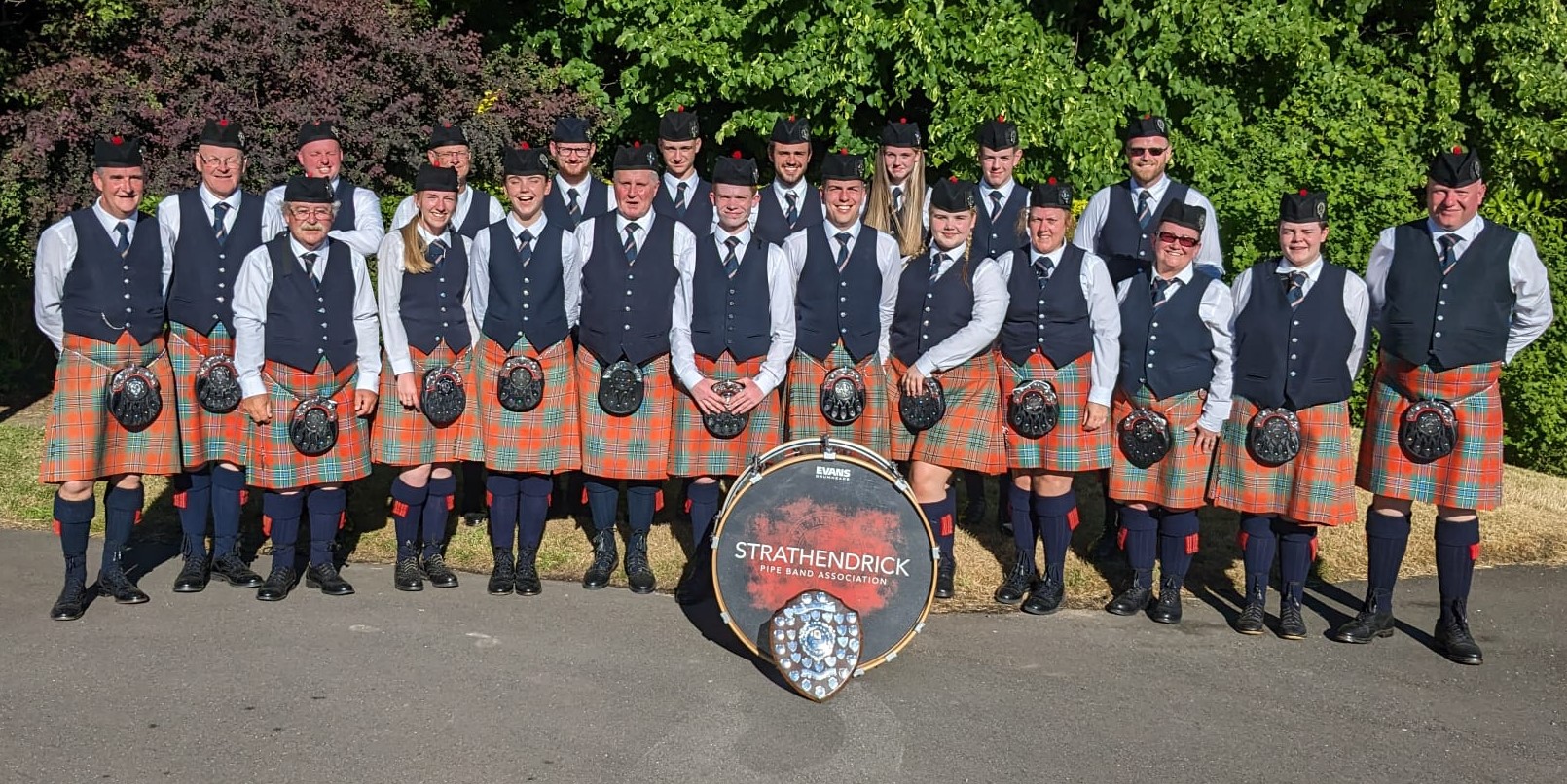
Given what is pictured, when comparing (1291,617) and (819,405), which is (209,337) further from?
(1291,617)

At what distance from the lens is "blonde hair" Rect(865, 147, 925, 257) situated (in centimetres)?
582

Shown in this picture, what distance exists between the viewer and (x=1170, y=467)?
5527 millimetres

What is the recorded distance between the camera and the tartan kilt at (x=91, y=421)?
5414 mm

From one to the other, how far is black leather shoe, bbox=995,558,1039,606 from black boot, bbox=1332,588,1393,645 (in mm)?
1234

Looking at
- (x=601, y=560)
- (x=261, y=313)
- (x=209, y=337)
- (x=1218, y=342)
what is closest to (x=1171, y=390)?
(x=1218, y=342)

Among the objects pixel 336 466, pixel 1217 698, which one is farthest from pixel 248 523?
pixel 1217 698

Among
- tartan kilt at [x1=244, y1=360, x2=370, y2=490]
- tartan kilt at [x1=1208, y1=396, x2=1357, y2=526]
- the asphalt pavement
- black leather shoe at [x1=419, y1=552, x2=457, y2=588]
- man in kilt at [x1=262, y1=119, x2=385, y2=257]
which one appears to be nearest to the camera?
the asphalt pavement

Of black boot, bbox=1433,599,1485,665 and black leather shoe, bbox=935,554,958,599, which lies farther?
black leather shoe, bbox=935,554,958,599

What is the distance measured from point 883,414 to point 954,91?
3.90m

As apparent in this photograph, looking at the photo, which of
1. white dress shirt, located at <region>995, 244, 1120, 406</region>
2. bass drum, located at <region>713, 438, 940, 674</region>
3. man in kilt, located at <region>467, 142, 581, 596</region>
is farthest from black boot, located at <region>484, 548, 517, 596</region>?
white dress shirt, located at <region>995, 244, 1120, 406</region>

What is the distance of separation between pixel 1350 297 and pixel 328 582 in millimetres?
4205

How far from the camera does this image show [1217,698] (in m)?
4.82

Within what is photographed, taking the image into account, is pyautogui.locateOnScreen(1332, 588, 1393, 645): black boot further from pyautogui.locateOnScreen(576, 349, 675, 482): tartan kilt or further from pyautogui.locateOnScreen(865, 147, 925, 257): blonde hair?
pyautogui.locateOnScreen(576, 349, 675, 482): tartan kilt

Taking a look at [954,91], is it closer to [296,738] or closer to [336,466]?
[336,466]
